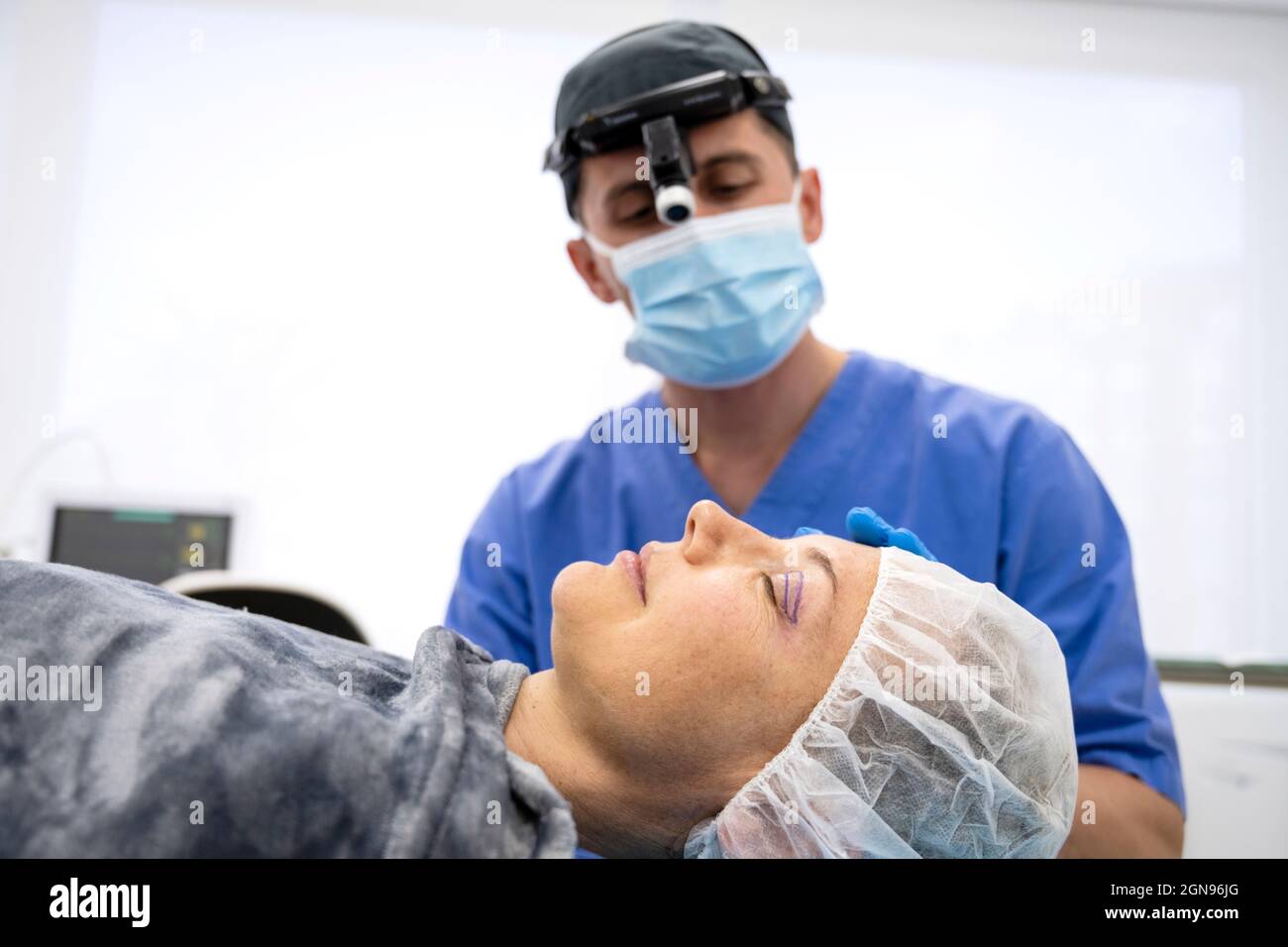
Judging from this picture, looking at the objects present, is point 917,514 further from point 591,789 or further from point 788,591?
point 591,789

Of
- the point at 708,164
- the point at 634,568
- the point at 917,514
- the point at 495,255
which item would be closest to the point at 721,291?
the point at 708,164

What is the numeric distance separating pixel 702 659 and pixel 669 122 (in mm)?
754

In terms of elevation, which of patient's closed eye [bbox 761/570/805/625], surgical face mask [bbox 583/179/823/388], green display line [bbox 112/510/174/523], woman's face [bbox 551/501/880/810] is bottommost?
woman's face [bbox 551/501/880/810]

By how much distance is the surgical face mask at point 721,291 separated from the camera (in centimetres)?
135

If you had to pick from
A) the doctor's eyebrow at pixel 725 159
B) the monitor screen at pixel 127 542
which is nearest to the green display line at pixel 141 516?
the monitor screen at pixel 127 542

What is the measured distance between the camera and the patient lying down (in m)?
0.71

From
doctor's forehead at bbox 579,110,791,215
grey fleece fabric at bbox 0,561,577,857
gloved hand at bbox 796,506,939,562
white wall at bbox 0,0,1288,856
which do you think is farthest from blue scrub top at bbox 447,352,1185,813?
white wall at bbox 0,0,1288,856

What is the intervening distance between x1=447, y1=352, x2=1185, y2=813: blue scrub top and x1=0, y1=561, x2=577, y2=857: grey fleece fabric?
0.57 meters

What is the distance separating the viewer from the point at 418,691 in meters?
0.87

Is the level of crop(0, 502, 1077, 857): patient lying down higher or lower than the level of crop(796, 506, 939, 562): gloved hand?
lower

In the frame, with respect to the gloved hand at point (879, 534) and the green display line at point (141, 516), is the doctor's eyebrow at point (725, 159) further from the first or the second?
the green display line at point (141, 516)

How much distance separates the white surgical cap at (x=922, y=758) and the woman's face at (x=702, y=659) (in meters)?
0.03

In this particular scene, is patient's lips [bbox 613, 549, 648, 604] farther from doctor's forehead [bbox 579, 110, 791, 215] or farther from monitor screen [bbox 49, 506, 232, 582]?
monitor screen [bbox 49, 506, 232, 582]
